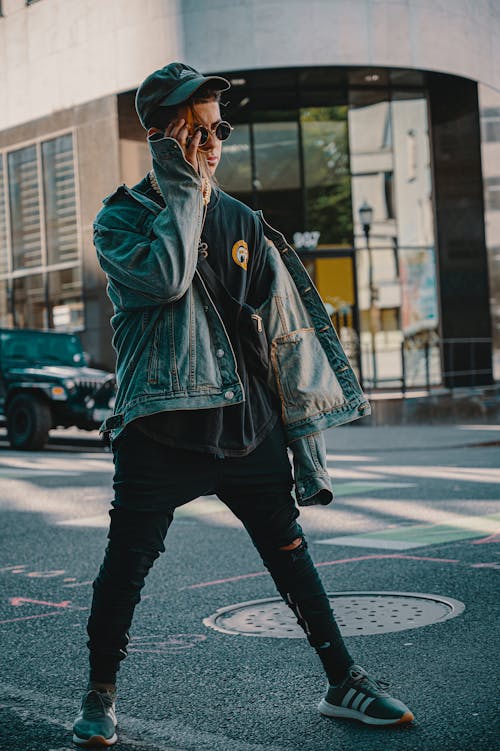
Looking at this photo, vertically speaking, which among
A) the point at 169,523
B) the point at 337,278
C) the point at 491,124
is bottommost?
the point at 169,523

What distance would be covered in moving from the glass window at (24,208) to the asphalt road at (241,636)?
58.8 ft

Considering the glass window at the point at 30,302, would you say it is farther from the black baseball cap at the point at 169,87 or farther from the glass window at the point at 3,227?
the black baseball cap at the point at 169,87

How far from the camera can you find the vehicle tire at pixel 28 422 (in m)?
15.7

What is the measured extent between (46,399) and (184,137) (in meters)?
13.2

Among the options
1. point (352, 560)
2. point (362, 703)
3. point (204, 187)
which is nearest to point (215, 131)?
point (204, 187)

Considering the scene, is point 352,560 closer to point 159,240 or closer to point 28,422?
point 159,240

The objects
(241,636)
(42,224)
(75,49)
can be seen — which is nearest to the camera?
(241,636)

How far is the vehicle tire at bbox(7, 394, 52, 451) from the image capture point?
1573 cm

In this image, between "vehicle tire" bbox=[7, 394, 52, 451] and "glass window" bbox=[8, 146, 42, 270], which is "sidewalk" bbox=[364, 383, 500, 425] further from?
"glass window" bbox=[8, 146, 42, 270]

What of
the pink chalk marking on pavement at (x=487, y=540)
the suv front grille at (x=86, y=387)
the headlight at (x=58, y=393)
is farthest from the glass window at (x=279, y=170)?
the pink chalk marking on pavement at (x=487, y=540)

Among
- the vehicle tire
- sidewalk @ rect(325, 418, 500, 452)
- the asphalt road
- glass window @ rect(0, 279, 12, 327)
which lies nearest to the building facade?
glass window @ rect(0, 279, 12, 327)

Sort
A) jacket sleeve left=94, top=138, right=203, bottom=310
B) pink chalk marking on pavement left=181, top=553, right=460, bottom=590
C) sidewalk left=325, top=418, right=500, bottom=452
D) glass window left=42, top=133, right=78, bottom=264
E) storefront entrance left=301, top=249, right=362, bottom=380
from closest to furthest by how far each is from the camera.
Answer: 1. jacket sleeve left=94, top=138, right=203, bottom=310
2. pink chalk marking on pavement left=181, top=553, right=460, bottom=590
3. sidewalk left=325, top=418, right=500, bottom=452
4. storefront entrance left=301, top=249, right=362, bottom=380
5. glass window left=42, top=133, right=78, bottom=264

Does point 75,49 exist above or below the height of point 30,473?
above

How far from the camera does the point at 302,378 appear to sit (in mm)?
3324
